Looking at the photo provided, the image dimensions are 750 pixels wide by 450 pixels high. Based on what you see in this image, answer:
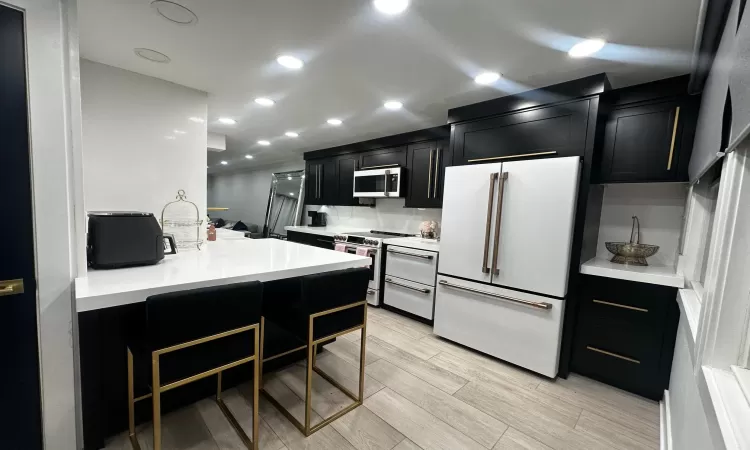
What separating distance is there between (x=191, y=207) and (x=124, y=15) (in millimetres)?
1326

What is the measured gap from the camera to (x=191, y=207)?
2.37 m

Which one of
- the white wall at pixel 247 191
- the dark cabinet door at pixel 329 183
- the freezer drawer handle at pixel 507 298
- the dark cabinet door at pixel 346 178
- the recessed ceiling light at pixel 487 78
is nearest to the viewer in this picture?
the recessed ceiling light at pixel 487 78

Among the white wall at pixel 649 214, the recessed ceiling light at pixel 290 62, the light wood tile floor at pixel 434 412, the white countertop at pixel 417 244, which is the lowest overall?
the light wood tile floor at pixel 434 412

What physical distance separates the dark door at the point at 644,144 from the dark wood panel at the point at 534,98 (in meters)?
0.32

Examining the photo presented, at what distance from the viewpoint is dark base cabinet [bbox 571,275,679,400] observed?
6.27 feet

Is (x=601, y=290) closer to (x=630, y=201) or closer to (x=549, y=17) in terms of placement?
(x=630, y=201)

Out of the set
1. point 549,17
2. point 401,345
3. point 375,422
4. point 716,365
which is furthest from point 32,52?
point 401,345

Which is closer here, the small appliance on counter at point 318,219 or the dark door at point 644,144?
the dark door at point 644,144

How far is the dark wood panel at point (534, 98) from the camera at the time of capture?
1957 mm

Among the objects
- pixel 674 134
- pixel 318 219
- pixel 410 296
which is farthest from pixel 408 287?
pixel 318 219

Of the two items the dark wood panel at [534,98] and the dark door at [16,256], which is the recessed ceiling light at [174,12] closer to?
the dark door at [16,256]

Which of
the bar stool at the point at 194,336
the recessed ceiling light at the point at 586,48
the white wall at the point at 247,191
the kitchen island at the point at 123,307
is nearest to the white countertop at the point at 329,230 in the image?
the white wall at the point at 247,191

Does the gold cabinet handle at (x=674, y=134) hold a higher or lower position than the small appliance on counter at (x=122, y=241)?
higher

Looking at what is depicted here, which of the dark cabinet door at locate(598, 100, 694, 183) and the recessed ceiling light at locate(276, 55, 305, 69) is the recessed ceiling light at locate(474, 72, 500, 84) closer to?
the dark cabinet door at locate(598, 100, 694, 183)
